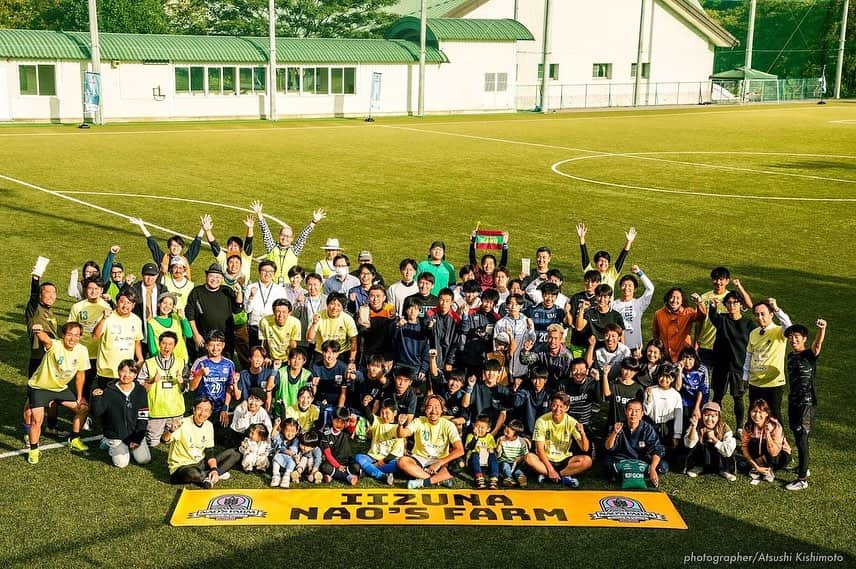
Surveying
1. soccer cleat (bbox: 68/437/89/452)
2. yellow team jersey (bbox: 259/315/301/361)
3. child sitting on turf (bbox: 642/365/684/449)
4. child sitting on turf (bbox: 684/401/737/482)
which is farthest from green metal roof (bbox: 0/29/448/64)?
child sitting on turf (bbox: 684/401/737/482)

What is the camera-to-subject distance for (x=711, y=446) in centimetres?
1096

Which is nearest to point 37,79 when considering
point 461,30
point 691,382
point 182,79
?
point 182,79

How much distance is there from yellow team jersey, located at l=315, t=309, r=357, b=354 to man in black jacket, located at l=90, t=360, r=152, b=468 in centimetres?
247

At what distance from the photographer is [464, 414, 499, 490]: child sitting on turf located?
10688mm

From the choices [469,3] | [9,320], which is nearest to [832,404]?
[9,320]

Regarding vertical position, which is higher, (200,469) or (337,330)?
(337,330)

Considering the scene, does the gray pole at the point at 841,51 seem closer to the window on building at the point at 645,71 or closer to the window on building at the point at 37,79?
the window on building at the point at 645,71

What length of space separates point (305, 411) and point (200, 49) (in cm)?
4570

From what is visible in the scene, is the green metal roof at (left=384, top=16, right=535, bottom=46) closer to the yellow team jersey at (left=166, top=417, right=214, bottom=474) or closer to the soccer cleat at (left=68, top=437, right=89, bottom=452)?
the soccer cleat at (left=68, top=437, right=89, bottom=452)

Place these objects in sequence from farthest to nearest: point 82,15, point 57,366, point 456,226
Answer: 1. point 82,15
2. point 456,226
3. point 57,366

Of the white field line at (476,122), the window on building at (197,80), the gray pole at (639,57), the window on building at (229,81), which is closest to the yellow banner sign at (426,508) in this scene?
the white field line at (476,122)

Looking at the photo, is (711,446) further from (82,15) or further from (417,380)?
(82,15)

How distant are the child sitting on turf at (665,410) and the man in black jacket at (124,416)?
583 centimetres

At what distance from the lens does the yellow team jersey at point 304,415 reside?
11.4 meters
